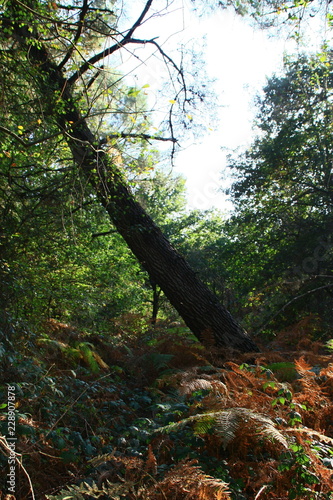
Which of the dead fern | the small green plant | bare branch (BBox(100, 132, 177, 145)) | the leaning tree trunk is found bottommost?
the small green plant

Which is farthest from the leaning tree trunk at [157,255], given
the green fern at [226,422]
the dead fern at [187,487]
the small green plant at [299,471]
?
the dead fern at [187,487]

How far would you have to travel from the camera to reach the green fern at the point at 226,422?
2013 millimetres

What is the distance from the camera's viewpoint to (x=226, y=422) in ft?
6.83

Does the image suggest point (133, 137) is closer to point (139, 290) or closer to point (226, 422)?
point (226, 422)

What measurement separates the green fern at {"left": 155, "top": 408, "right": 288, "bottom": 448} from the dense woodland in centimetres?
1

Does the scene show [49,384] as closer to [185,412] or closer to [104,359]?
[185,412]

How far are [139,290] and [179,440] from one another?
8528mm

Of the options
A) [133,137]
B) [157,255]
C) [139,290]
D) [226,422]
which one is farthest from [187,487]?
[139,290]

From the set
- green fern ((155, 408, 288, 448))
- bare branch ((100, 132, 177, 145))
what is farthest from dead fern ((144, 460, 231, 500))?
bare branch ((100, 132, 177, 145))

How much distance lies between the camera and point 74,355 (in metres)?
4.79

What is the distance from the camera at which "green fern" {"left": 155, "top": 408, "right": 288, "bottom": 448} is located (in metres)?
2.01

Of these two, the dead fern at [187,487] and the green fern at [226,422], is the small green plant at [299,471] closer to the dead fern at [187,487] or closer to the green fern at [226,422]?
the green fern at [226,422]

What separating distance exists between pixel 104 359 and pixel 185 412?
11.1 ft

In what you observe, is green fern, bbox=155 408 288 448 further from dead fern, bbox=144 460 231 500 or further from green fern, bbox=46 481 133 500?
green fern, bbox=46 481 133 500
